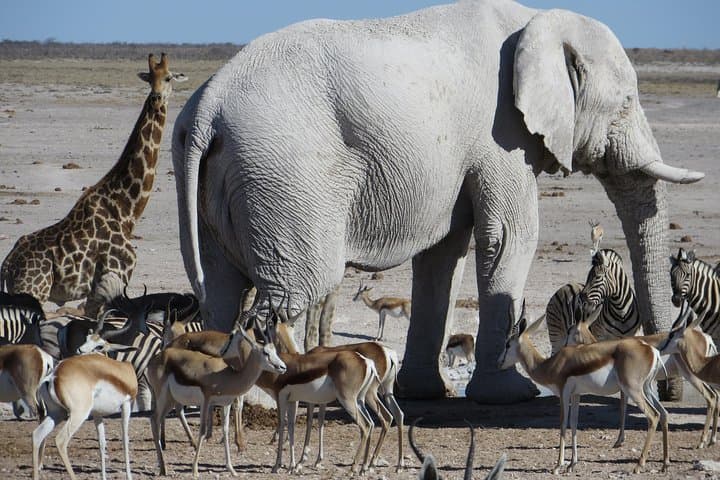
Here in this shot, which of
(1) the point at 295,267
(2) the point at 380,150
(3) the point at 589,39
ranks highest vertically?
(3) the point at 589,39

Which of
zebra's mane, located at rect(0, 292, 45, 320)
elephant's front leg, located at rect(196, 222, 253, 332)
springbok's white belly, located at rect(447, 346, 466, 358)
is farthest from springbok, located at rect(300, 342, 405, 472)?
springbok's white belly, located at rect(447, 346, 466, 358)

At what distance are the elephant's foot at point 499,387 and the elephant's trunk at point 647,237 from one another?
109 cm

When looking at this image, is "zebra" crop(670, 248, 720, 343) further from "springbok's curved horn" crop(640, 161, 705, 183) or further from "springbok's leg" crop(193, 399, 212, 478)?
"springbok's leg" crop(193, 399, 212, 478)

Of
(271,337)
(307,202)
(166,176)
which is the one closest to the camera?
(271,337)

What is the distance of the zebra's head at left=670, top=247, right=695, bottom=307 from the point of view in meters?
11.3

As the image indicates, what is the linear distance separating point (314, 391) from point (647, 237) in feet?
12.7

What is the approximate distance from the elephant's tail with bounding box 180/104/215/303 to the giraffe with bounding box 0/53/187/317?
2.94 m

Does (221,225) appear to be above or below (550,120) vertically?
below

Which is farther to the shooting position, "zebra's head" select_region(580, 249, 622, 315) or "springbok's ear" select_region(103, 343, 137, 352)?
"zebra's head" select_region(580, 249, 622, 315)

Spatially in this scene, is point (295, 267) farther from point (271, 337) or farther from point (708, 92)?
point (708, 92)

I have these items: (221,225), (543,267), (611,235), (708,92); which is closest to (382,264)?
(221,225)

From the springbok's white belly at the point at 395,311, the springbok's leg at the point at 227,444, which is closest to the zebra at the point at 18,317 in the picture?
the springbok's leg at the point at 227,444

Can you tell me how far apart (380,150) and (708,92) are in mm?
51053

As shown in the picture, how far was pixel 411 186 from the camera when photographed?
9.97 meters
